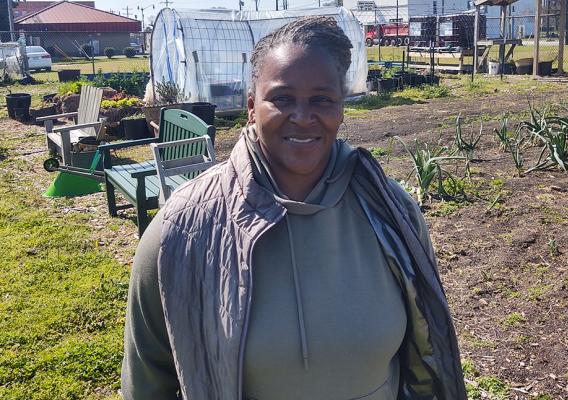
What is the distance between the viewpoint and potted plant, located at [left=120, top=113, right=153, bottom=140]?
11742 millimetres

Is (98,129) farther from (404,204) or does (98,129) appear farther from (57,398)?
(404,204)

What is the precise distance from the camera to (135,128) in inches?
466

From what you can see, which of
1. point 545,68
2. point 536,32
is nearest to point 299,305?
point 536,32

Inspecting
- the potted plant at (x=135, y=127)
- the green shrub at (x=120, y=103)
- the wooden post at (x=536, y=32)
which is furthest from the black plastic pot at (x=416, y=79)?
the potted plant at (x=135, y=127)

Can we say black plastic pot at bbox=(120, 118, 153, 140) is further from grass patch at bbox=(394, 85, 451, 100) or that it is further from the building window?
the building window

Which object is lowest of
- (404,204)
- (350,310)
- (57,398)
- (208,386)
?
(57,398)

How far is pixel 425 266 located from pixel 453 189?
16.7 ft

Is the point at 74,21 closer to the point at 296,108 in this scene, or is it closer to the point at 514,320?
the point at 514,320

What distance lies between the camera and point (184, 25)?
47.6 ft

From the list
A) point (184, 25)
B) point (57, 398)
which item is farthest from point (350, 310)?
point (184, 25)

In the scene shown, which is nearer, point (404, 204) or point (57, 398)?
point (404, 204)

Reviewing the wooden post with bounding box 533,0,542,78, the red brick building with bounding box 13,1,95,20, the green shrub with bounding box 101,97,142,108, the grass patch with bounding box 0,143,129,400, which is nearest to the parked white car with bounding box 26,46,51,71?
the green shrub with bounding box 101,97,142,108

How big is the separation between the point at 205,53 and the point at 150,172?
368 inches

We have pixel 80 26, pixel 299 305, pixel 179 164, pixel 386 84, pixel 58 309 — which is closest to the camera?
pixel 299 305
